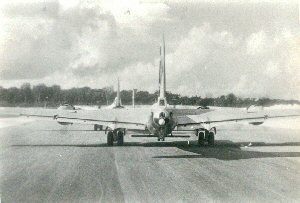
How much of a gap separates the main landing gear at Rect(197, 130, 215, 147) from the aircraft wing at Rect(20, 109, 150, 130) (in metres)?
4.31

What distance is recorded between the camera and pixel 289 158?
22.3 metres

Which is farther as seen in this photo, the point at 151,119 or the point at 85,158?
the point at 151,119

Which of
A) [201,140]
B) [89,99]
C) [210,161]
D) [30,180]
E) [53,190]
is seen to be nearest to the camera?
[53,190]

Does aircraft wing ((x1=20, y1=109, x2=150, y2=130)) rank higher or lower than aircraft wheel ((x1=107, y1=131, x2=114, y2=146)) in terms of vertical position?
higher

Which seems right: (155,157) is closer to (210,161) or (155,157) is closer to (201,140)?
(210,161)

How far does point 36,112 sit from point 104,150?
678 centimetres

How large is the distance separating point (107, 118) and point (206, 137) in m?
7.05

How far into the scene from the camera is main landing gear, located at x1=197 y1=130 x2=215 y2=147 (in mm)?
30172

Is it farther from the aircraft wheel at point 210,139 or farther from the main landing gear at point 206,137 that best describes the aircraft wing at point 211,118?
the aircraft wheel at point 210,139

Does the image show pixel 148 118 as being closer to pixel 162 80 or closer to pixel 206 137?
pixel 162 80

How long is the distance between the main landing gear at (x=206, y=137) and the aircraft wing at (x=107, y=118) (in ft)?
14.2

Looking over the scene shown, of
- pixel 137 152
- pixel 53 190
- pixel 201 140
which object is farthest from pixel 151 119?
pixel 53 190

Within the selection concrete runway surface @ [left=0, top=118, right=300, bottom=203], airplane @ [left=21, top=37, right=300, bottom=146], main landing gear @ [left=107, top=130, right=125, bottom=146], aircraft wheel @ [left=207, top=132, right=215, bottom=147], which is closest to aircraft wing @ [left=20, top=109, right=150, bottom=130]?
airplane @ [left=21, top=37, right=300, bottom=146]

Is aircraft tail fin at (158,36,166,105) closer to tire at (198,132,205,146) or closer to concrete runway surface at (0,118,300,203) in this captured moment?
concrete runway surface at (0,118,300,203)
